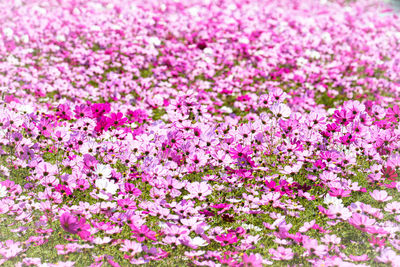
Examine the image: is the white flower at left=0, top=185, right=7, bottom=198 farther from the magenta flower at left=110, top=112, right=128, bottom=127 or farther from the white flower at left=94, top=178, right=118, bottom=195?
the magenta flower at left=110, top=112, right=128, bottom=127

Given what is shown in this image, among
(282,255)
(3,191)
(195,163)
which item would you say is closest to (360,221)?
(282,255)

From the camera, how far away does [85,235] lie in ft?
8.86

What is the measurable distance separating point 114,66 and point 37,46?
1.38 m

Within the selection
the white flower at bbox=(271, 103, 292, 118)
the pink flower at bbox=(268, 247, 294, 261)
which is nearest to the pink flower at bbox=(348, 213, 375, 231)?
the pink flower at bbox=(268, 247, 294, 261)

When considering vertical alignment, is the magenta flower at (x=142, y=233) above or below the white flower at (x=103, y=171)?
below

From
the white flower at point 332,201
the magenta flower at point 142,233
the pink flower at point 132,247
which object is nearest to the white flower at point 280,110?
the white flower at point 332,201

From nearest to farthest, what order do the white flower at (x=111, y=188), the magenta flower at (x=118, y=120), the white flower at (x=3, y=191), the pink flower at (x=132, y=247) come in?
the pink flower at (x=132, y=247)
the white flower at (x=111, y=188)
the white flower at (x=3, y=191)
the magenta flower at (x=118, y=120)

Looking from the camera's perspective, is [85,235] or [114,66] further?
[114,66]

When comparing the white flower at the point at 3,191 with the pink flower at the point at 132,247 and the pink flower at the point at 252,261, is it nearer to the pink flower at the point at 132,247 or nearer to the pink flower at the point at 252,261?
the pink flower at the point at 132,247

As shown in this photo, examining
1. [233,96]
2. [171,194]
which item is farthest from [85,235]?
[233,96]

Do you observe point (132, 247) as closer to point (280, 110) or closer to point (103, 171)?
point (103, 171)

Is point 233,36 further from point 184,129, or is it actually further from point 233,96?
point 184,129

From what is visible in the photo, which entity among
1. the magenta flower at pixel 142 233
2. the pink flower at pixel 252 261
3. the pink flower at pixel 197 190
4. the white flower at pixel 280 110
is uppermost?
the white flower at pixel 280 110

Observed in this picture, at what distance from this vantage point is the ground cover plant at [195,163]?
2.88 metres
